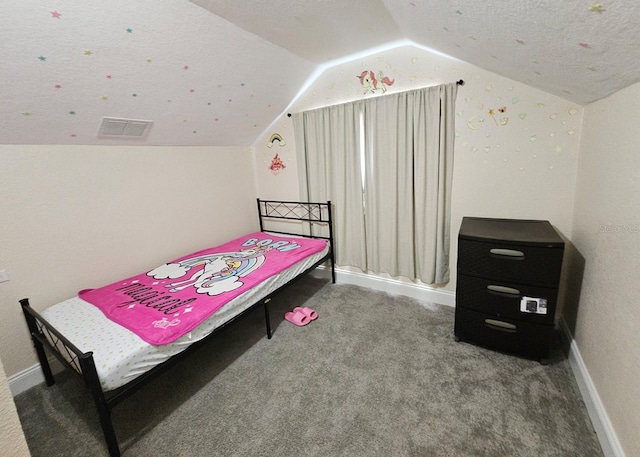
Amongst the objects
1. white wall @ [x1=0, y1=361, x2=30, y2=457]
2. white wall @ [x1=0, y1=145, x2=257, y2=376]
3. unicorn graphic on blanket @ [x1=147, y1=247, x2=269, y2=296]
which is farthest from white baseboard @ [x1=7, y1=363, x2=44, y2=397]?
white wall @ [x1=0, y1=361, x2=30, y2=457]

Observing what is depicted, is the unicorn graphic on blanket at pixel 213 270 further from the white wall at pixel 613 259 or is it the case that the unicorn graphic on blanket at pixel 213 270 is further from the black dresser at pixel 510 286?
the white wall at pixel 613 259

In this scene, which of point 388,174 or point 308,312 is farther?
point 388,174

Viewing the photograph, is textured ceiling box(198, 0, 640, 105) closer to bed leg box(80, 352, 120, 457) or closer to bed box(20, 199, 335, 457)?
bed box(20, 199, 335, 457)

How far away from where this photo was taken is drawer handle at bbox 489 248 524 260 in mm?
1833

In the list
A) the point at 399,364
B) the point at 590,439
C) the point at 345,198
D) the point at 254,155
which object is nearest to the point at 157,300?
the point at 399,364

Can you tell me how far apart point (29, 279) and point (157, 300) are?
92 centimetres

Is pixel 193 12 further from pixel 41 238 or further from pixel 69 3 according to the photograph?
pixel 41 238

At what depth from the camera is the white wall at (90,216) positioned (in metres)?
1.95

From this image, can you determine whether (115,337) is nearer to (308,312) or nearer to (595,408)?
(308,312)

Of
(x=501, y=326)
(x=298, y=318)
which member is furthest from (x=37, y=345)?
(x=501, y=326)

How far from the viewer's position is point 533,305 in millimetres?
1847

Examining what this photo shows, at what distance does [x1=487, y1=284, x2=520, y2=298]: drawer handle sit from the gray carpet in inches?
19.0

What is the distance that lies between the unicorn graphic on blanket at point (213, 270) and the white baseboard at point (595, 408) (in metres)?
2.19

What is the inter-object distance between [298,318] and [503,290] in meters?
1.63
